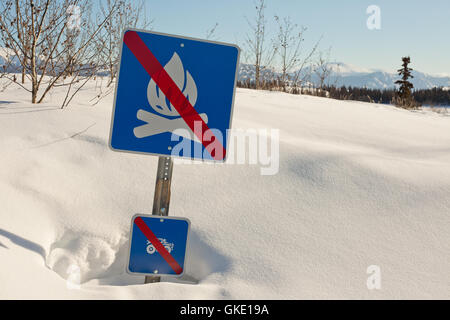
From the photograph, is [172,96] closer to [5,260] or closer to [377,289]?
[5,260]

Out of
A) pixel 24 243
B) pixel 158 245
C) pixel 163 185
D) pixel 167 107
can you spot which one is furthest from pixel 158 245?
pixel 24 243

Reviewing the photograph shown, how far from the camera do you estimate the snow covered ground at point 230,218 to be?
4.88 ft

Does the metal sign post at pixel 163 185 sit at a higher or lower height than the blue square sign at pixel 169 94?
lower

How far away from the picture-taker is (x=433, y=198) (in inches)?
78.5

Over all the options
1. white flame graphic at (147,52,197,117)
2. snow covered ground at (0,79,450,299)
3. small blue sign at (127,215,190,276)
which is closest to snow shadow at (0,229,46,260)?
snow covered ground at (0,79,450,299)

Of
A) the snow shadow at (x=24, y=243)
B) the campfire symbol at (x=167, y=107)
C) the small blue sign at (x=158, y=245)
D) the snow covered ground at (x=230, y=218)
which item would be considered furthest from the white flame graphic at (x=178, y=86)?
the snow shadow at (x=24, y=243)

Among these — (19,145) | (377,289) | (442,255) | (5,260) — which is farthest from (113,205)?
(442,255)

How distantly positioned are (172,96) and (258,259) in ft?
2.63

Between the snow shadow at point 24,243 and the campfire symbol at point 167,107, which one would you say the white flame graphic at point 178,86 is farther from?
the snow shadow at point 24,243

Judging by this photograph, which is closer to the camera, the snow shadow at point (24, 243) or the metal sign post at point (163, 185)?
the metal sign post at point (163, 185)

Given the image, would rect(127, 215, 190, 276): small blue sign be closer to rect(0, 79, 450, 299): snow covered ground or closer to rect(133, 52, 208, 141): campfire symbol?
rect(0, 79, 450, 299): snow covered ground

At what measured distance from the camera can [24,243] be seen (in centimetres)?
162

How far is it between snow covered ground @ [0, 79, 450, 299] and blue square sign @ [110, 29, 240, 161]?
568 mm

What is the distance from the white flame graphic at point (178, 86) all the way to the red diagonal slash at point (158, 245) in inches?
16.6
